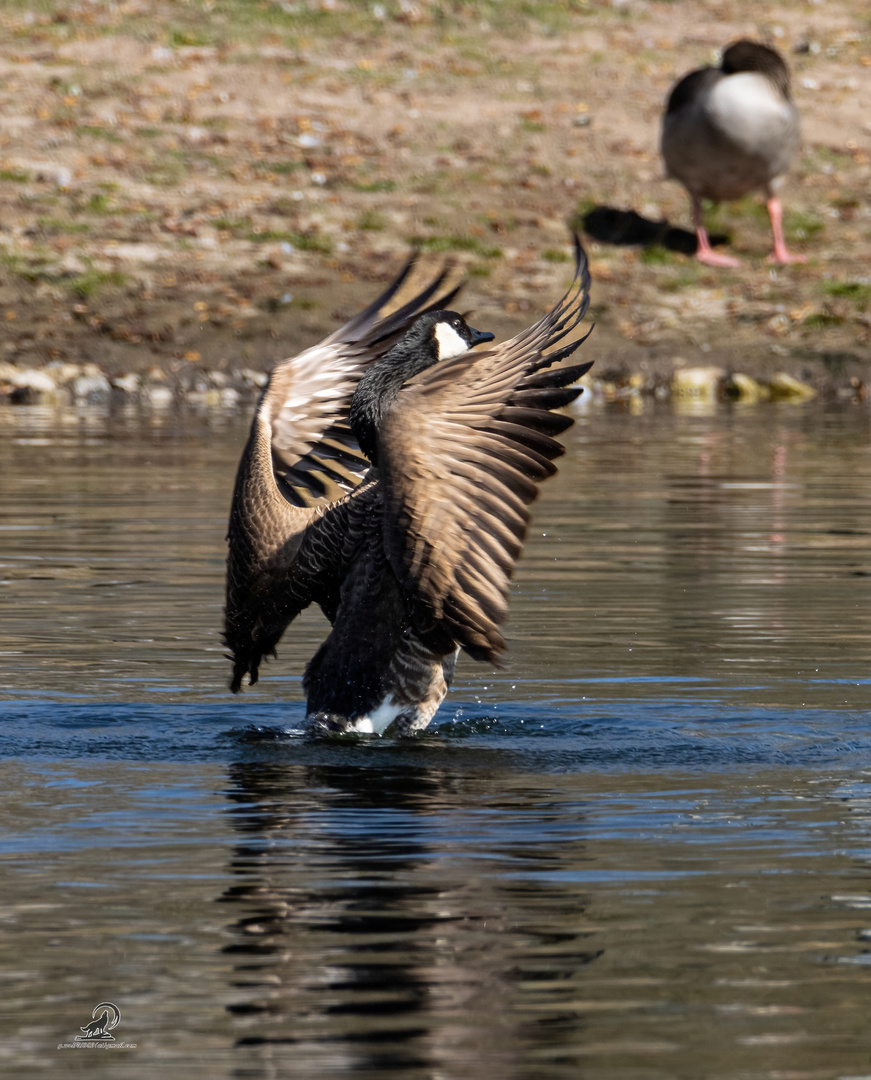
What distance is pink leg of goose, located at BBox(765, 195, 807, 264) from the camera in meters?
24.4

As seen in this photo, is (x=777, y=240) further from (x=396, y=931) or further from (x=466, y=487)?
(x=396, y=931)

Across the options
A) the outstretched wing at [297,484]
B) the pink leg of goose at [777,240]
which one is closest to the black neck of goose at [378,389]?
the outstretched wing at [297,484]

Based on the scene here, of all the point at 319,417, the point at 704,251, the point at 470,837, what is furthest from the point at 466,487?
the point at 704,251

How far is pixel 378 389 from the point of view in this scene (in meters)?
7.27

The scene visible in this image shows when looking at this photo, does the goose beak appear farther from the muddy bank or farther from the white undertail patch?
the muddy bank

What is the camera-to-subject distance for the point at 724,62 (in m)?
23.6

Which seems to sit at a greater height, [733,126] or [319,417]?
[733,126]

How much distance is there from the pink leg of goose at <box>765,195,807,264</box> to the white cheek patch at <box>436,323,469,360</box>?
17.6 metres

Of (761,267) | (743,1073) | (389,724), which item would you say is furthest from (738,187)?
(743,1073)

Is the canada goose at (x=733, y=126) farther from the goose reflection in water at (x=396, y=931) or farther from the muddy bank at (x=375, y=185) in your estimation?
the goose reflection in water at (x=396, y=931)

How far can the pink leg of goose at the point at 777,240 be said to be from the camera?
80.0ft

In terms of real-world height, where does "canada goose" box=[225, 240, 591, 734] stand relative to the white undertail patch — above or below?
above

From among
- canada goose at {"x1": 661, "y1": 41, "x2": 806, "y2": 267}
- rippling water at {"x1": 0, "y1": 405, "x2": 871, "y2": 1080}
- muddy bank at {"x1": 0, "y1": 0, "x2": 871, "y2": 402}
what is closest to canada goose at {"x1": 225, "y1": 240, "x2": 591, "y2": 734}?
rippling water at {"x1": 0, "y1": 405, "x2": 871, "y2": 1080}

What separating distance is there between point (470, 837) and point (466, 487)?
1.41m
